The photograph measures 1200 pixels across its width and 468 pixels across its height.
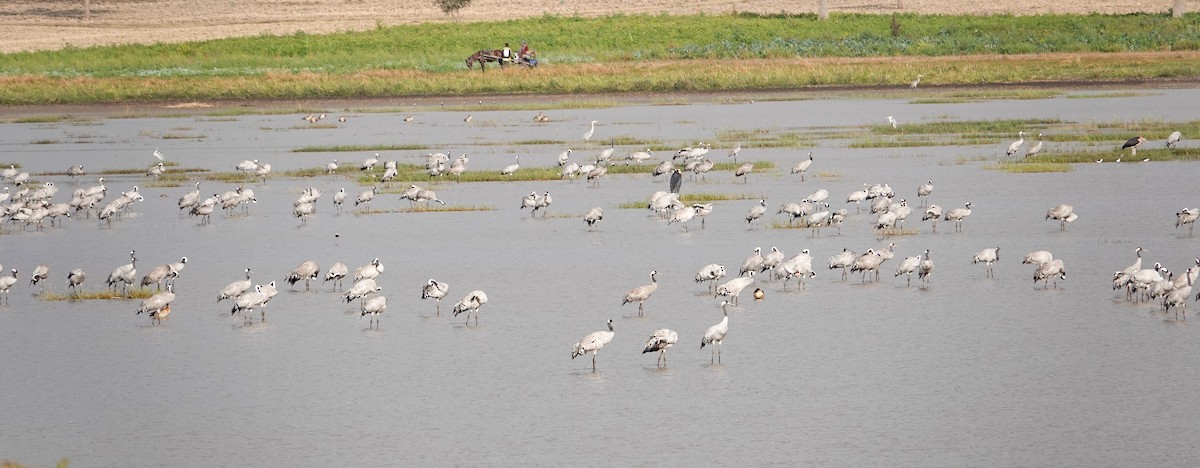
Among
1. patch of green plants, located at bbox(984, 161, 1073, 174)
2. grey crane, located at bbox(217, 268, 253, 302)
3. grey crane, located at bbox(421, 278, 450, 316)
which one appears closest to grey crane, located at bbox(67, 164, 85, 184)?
grey crane, located at bbox(217, 268, 253, 302)

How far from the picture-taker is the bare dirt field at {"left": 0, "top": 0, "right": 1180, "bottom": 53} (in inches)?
3947

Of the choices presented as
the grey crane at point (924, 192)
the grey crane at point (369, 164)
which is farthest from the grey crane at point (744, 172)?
the grey crane at point (369, 164)

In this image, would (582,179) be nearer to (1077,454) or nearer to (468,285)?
(468,285)

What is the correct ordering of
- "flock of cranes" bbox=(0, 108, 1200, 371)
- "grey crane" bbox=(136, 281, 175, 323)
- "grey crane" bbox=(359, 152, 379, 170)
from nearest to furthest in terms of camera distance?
"flock of cranes" bbox=(0, 108, 1200, 371)
"grey crane" bbox=(136, 281, 175, 323)
"grey crane" bbox=(359, 152, 379, 170)

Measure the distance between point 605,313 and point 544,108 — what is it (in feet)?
124

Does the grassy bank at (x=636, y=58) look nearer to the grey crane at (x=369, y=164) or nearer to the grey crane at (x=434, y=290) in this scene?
the grey crane at (x=369, y=164)

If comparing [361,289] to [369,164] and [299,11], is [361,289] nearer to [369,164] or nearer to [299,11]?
[369,164]

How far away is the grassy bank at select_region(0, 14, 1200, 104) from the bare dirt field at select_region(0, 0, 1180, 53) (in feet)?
37.8

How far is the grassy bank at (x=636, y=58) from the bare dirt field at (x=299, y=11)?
1153cm

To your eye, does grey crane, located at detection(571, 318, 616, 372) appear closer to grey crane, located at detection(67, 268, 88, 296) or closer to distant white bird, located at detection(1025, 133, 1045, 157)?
grey crane, located at detection(67, 268, 88, 296)

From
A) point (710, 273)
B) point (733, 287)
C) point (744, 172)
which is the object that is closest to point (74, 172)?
point (744, 172)

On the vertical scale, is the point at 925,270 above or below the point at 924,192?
below

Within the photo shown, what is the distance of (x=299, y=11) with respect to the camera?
121 meters

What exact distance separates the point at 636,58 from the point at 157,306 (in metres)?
55.6
